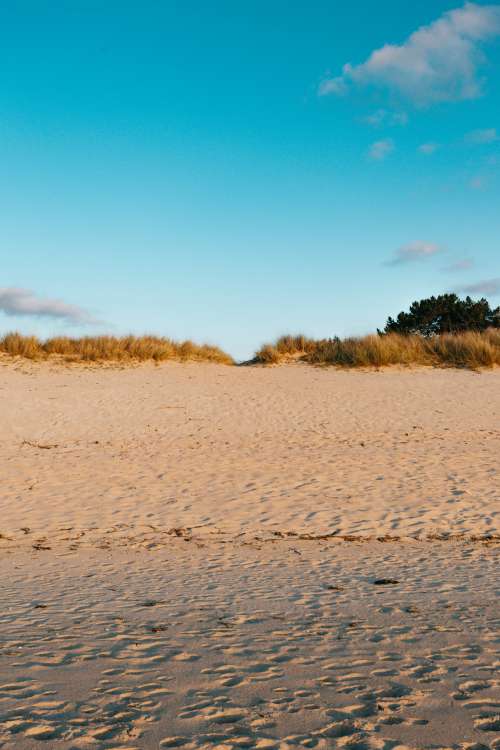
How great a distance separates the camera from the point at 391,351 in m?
25.9

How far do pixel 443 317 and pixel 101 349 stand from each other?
74.3 feet

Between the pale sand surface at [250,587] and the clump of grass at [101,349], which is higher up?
the clump of grass at [101,349]

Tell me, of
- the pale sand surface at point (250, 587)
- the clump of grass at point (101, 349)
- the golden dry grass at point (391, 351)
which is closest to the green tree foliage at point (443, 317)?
the golden dry grass at point (391, 351)

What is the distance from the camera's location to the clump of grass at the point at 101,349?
25094mm

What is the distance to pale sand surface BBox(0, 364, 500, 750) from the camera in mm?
3123

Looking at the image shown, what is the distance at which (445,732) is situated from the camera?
2.96 metres

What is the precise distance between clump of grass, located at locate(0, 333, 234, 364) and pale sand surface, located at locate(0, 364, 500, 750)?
8066 mm

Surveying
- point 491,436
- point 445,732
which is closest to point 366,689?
point 445,732

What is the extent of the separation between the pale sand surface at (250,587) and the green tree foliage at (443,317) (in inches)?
930

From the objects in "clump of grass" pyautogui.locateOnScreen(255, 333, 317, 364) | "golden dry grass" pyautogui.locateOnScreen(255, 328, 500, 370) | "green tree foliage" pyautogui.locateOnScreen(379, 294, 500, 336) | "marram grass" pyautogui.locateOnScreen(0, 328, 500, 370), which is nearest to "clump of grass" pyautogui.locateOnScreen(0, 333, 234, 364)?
"marram grass" pyautogui.locateOnScreen(0, 328, 500, 370)

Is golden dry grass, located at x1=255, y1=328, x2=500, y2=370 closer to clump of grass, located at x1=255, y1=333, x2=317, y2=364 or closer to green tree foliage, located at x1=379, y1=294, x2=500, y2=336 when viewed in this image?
clump of grass, located at x1=255, y1=333, x2=317, y2=364

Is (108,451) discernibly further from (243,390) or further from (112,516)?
(243,390)

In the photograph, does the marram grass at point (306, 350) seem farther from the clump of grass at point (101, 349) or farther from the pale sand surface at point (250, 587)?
the pale sand surface at point (250, 587)

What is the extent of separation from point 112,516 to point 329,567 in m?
3.67
